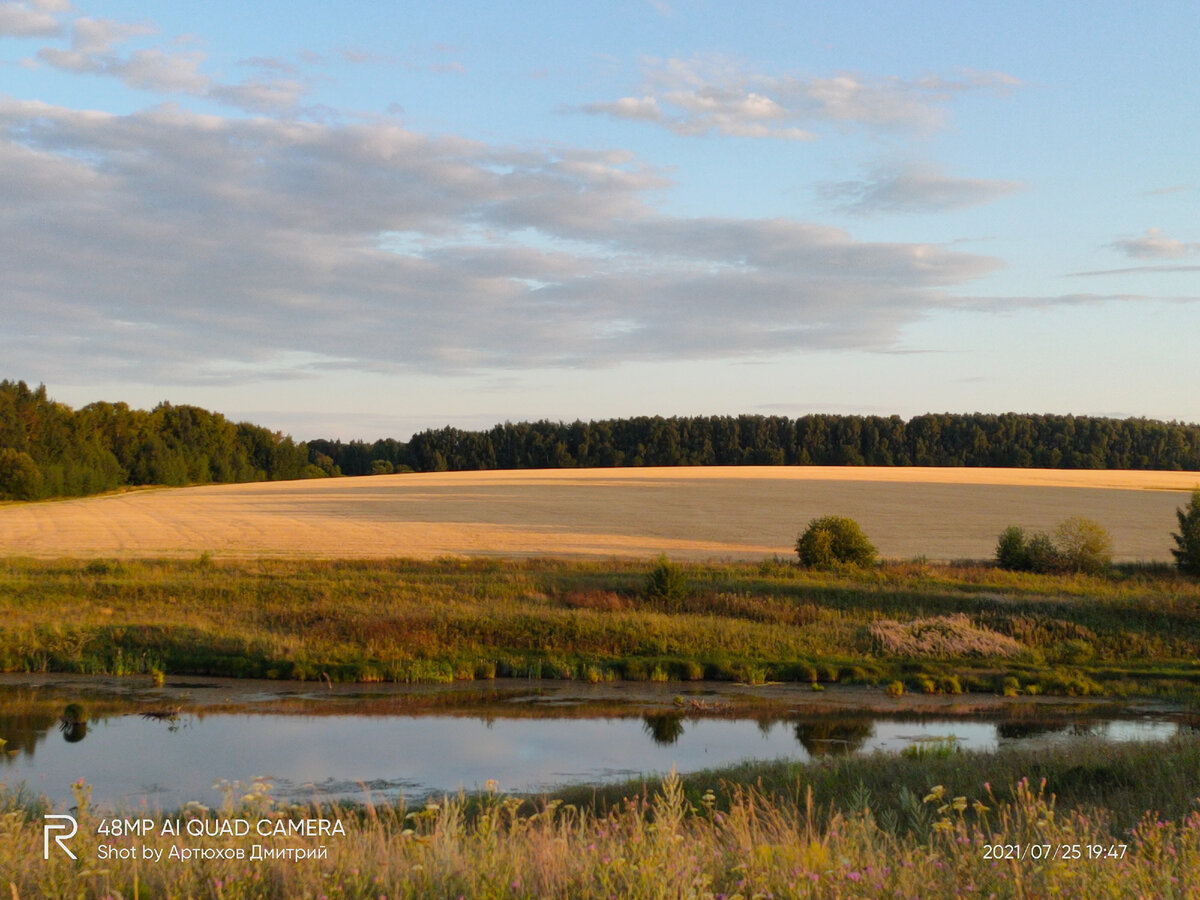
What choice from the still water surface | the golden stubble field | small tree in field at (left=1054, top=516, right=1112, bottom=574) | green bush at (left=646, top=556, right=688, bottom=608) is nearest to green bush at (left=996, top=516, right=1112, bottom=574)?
small tree in field at (left=1054, top=516, right=1112, bottom=574)

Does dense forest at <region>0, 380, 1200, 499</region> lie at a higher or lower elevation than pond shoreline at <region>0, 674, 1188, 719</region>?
higher

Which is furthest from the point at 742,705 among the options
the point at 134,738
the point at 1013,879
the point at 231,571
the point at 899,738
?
the point at 231,571

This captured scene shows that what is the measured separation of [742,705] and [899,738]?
146 inches

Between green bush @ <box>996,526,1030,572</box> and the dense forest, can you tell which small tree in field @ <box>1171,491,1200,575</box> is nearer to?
green bush @ <box>996,526,1030,572</box>

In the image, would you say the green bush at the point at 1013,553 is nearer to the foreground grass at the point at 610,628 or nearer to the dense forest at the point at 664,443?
the foreground grass at the point at 610,628

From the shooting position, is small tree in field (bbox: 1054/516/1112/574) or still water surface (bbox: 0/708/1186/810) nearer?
still water surface (bbox: 0/708/1186/810)

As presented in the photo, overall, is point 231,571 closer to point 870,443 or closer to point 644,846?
point 644,846

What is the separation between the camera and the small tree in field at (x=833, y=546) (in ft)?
122

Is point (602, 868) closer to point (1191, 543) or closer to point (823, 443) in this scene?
point (1191, 543)

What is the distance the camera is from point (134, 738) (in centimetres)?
1762

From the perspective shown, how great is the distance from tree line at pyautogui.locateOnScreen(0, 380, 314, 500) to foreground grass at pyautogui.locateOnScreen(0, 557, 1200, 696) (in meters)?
69.7

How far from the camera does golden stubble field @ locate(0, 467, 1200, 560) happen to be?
4622cm

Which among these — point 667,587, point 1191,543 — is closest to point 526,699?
point 667,587

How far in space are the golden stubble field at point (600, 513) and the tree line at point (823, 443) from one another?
24881 mm
